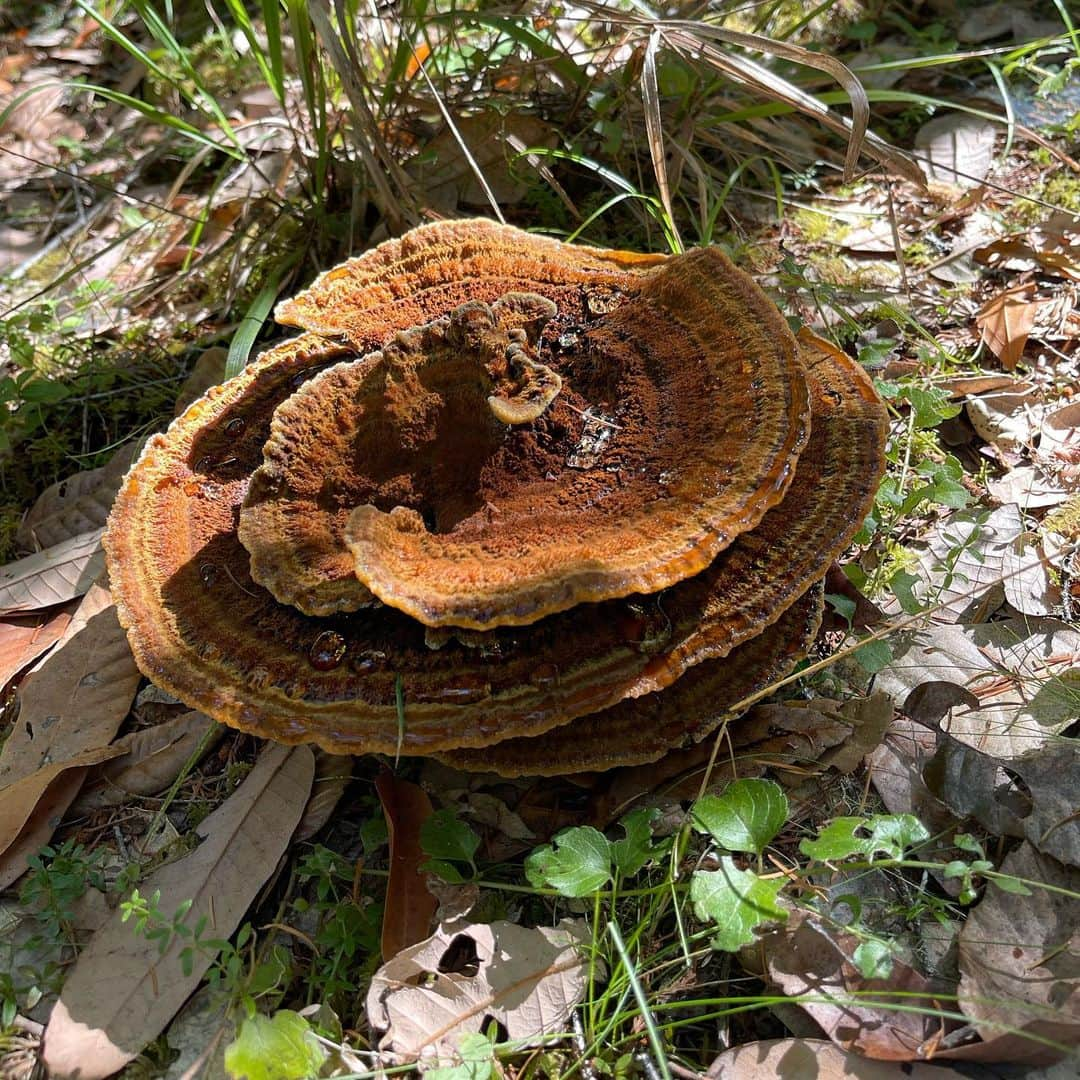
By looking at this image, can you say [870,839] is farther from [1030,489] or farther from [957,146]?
[957,146]

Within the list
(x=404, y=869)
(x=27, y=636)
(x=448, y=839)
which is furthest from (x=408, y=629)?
(x=27, y=636)

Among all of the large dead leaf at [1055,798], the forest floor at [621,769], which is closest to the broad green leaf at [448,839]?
the forest floor at [621,769]

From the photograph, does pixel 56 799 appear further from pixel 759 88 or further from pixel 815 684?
pixel 759 88

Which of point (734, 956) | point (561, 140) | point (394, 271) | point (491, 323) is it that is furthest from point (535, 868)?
point (561, 140)

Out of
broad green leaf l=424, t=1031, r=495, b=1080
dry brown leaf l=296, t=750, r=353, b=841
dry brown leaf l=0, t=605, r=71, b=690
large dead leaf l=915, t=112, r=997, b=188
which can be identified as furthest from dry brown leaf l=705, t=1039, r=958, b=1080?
large dead leaf l=915, t=112, r=997, b=188

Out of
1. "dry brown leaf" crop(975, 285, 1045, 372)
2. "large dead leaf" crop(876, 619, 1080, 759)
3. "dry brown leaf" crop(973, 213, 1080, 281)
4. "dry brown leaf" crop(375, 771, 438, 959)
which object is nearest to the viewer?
"dry brown leaf" crop(375, 771, 438, 959)

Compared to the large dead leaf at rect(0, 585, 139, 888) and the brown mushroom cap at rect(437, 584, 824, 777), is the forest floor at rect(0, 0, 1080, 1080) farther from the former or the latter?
the brown mushroom cap at rect(437, 584, 824, 777)

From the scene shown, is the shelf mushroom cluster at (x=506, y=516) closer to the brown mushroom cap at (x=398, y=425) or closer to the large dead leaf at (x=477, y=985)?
the brown mushroom cap at (x=398, y=425)
